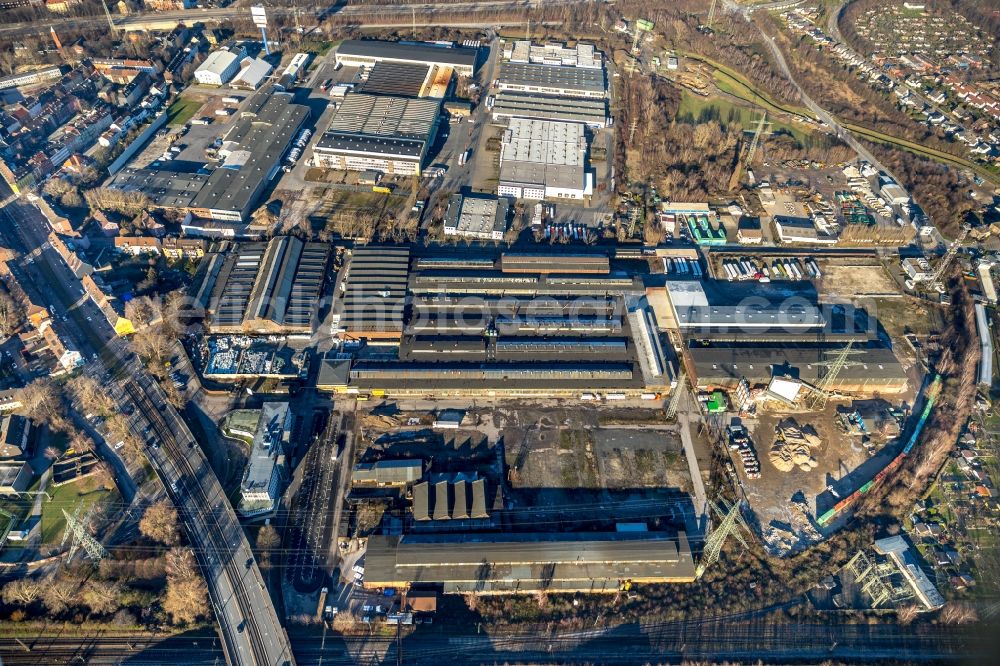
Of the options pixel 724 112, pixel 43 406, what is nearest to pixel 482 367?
pixel 43 406

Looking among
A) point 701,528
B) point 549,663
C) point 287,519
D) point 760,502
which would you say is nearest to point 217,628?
point 287,519

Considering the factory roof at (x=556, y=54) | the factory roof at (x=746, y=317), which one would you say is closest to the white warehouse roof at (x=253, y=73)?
the factory roof at (x=556, y=54)

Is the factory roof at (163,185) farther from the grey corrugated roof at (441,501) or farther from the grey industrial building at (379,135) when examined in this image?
the grey corrugated roof at (441,501)

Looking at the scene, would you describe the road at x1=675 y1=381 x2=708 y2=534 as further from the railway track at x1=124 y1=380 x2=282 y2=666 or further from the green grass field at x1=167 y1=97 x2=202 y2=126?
the green grass field at x1=167 y1=97 x2=202 y2=126

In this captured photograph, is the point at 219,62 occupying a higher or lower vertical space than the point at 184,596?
higher

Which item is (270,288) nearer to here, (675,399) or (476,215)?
(476,215)

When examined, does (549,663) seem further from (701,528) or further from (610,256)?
(610,256)

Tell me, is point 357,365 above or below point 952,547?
above

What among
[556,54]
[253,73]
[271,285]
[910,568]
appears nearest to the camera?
[910,568]
